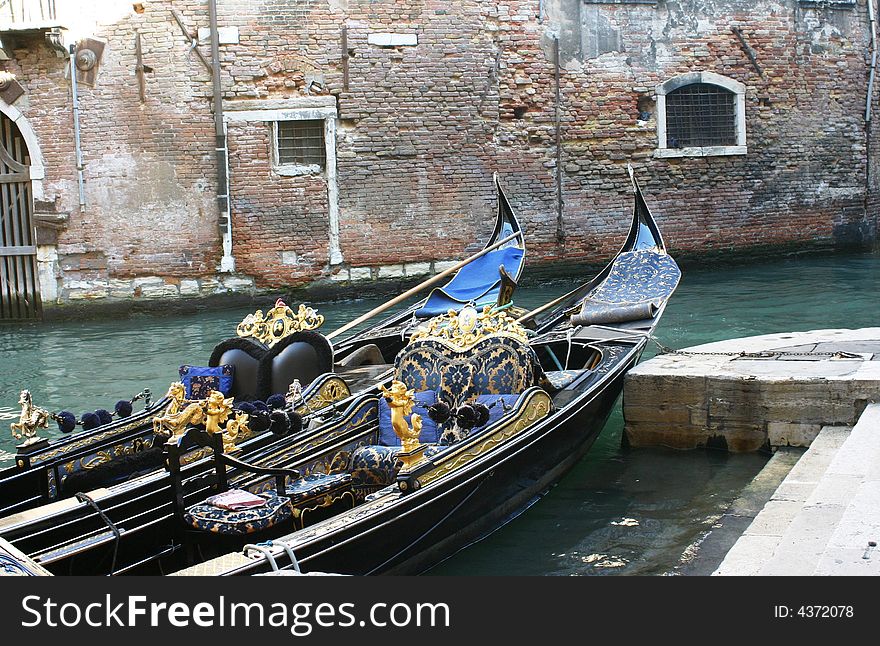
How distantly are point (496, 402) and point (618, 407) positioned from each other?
1.68 m

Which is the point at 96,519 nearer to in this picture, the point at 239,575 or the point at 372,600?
the point at 239,575

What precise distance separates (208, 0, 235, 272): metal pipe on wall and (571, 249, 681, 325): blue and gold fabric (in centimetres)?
390

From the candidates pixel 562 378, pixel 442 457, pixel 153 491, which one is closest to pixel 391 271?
pixel 562 378

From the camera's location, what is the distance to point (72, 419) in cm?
348

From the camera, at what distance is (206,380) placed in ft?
12.6

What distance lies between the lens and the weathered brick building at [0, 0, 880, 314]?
27.2 ft

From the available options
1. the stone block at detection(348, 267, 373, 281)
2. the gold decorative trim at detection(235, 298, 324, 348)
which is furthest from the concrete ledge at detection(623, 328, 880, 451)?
the stone block at detection(348, 267, 373, 281)

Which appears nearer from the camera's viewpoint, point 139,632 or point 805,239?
point 139,632

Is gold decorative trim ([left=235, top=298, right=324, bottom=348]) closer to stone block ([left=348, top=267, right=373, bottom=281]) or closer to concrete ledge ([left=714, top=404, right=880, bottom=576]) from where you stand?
concrete ledge ([left=714, top=404, right=880, bottom=576])

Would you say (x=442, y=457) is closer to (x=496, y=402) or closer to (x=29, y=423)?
(x=496, y=402)

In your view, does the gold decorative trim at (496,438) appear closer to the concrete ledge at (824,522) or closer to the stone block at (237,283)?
the concrete ledge at (824,522)

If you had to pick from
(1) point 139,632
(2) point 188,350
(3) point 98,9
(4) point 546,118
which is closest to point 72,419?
(1) point 139,632

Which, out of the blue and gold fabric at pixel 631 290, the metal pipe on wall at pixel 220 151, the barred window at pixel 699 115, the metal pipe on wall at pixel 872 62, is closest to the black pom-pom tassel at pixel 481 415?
the blue and gold fabric at pixel 631 290

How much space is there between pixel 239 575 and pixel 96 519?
22.4 inches
